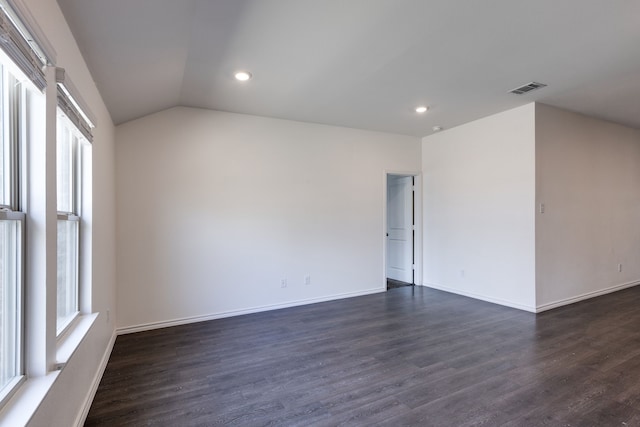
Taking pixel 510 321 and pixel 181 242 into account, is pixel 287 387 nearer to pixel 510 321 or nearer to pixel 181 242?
pixel 181 242

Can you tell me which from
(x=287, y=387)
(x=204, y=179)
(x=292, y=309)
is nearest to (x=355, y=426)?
(x=287, y=387)

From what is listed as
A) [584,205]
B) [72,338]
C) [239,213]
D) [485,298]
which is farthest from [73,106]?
[584,205]

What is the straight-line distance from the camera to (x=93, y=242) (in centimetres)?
234

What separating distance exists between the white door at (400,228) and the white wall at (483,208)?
11.6 inches

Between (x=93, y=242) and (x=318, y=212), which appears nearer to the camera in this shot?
(x=93, y=242)

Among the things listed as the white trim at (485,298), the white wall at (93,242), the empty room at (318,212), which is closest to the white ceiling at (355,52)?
the empty room at (318,212)

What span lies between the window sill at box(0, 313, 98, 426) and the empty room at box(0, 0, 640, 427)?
1cm

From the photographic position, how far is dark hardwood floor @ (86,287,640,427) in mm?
2006

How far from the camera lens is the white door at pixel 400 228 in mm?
5703

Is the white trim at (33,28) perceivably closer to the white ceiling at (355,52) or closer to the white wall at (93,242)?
the white wall at (93,242)

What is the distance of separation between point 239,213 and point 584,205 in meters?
4.75

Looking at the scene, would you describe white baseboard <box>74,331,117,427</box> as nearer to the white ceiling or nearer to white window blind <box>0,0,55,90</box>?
white window blind <box>0,0,55,90</box>

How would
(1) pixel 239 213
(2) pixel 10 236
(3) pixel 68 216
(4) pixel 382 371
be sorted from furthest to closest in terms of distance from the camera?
(1) pixel 239 213 → (4) pixel 382 371 → (3) pixel 68 216 → (2) pixel 10 236

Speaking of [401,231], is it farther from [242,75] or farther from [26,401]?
[26,401]
